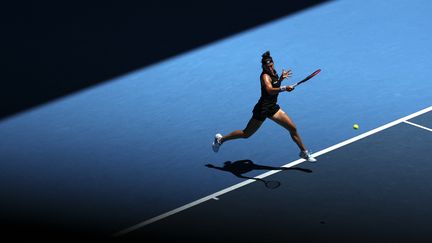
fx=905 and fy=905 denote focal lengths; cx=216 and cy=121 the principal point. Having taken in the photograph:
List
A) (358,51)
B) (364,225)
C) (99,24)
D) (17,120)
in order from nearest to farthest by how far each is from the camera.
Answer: (364,225) < (17,120) < (358,51) < (99,24)

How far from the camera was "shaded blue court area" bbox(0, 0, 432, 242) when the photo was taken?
13.6m

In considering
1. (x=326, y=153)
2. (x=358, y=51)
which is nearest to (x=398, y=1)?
(x=358, y=51)

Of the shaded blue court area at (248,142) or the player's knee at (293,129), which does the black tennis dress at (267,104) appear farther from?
the shaded blue court area at (248,142)

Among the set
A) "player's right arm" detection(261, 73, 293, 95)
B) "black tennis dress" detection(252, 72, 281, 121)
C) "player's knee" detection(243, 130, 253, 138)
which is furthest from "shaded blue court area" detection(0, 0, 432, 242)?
"player's right arm" detection(261, 73, 293, 95)

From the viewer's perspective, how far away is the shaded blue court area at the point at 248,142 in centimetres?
1358

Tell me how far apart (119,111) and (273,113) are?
365cm

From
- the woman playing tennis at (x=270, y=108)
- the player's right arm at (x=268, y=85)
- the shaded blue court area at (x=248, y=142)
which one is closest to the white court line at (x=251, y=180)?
the shaded blue court area at (x=248, y=142)

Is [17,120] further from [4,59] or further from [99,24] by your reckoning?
[99,24]

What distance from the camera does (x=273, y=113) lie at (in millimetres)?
14750

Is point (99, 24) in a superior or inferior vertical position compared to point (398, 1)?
superior

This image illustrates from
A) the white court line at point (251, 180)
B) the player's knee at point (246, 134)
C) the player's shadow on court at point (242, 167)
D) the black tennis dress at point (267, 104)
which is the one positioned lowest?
the white court line at point (251, 180)

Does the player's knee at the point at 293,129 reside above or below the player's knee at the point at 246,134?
below

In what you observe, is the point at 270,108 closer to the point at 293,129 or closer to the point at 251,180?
the point at 293,129

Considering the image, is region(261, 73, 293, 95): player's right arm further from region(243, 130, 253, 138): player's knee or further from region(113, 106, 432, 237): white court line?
region(113, 106, 432, 237): white court line
